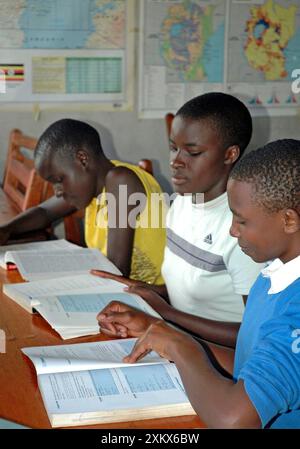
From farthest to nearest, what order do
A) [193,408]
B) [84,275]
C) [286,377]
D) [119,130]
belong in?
[119,130]
[84,275]
[193,408]
[286,377]

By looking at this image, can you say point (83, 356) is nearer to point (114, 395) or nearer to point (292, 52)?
point (114, 395)

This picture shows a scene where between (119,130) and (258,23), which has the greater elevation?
(258,23)

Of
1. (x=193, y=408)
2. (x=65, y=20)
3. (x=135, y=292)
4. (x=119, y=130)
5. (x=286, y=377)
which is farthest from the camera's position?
(x=119, y=130)

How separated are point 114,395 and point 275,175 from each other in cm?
41

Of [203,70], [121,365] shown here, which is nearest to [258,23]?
[203,70]

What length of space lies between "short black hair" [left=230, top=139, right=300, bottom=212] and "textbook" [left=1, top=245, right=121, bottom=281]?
0.65 metres

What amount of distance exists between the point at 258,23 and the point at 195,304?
1.92m

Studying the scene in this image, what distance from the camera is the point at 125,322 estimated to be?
127 cm

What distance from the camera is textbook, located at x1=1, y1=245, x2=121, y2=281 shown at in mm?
1629

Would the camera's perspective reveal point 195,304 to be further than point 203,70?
No

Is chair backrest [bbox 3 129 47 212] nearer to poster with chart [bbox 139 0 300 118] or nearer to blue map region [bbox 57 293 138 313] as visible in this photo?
poster with chart [bbox 139 0 300 118]
